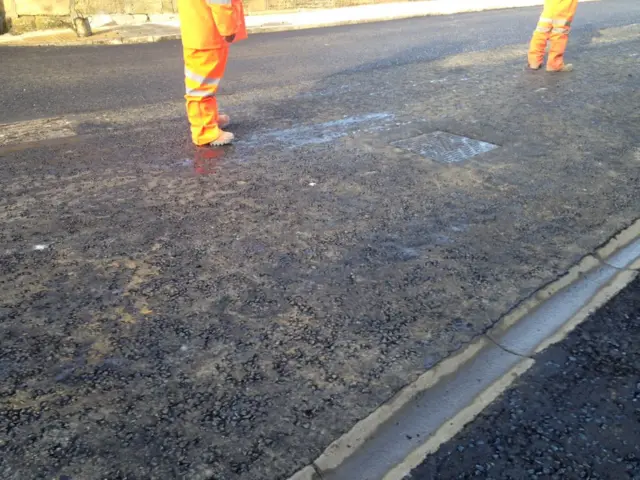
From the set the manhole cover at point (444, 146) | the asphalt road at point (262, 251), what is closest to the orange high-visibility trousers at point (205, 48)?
Result: the asphalt road at point (262, 251)

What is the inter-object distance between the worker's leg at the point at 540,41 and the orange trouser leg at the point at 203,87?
15.8 ft

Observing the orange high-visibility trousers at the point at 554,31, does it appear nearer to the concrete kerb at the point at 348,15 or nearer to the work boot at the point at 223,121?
the work boot at the point at 223,121

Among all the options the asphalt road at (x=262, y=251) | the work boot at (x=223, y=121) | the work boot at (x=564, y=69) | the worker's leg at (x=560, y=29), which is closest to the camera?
the asphalt road at (x=262, y=251)

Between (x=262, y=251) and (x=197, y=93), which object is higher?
(x=197, y=93)

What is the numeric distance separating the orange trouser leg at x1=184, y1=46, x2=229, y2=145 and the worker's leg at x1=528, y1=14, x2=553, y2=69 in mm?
4801

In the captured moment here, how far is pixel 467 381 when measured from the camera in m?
2.48

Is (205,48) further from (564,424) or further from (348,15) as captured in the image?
(348,15)

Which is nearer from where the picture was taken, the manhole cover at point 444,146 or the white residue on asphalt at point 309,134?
the manhole cover at point 444,146

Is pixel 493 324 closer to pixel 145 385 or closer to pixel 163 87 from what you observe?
pixel 145 385

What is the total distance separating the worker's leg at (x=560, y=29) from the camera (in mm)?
7578

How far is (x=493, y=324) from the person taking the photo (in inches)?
109

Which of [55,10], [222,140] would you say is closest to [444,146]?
[222,140]

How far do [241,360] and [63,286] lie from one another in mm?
1133

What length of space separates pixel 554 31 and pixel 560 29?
4.8 inches
